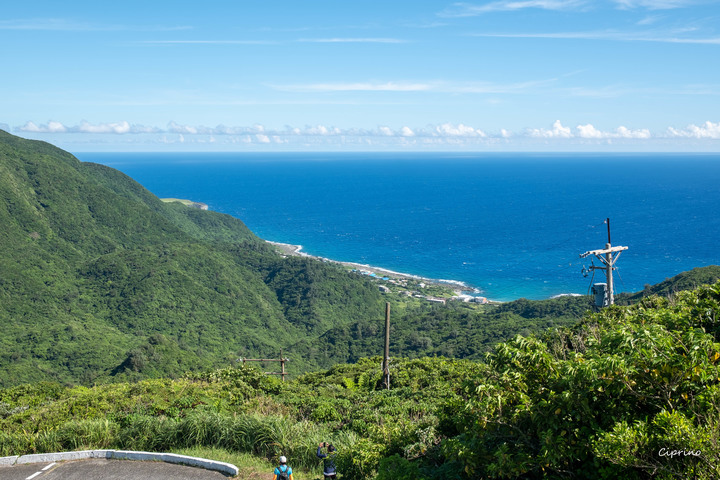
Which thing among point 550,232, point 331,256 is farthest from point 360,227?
point 550,232

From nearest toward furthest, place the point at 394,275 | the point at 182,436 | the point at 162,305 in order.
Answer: the point at 182,436
the point at 162,305
the point at 394,275

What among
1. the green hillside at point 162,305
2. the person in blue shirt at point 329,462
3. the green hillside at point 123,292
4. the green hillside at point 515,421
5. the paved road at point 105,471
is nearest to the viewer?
the green hillside at point 515,421

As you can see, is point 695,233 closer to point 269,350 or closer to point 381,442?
point 269,350

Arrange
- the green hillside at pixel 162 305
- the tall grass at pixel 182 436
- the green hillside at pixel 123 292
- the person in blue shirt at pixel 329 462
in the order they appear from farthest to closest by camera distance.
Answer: the green hillside at pixel 162 305, the green hillside at pixel 123 292, the tall grass at pixel 182 436, the person in blue shirt at pixel 329 462

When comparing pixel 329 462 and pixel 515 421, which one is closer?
pixel 515 421

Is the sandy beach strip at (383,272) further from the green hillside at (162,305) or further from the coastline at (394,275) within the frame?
the green hillside at (162,305)

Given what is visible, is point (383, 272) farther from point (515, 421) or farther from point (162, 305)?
point (515, 421)

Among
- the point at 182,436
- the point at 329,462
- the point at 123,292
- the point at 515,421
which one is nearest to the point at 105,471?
the point at 182,436

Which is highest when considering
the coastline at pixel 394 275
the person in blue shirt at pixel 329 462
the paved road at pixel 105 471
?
the person in blue shirt at pixel 329 462

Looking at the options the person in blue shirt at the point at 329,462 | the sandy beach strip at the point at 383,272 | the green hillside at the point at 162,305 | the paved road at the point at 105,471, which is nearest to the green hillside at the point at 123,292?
the green hillside at the point at 162,305
